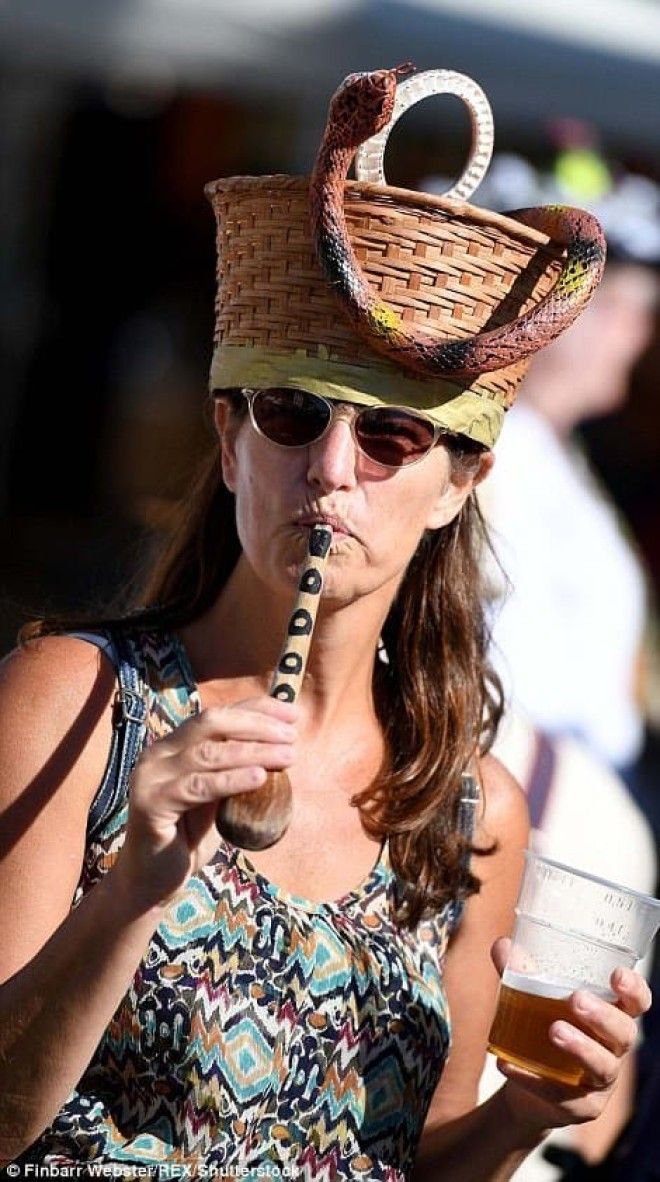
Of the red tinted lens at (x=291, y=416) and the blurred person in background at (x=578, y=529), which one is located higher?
the blurred person in background at (x=578, y=529)

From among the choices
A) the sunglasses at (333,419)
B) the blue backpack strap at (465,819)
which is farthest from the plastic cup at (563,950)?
the sunglasses at (333,419)

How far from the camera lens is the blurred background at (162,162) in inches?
279

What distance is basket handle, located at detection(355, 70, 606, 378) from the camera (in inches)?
88.2

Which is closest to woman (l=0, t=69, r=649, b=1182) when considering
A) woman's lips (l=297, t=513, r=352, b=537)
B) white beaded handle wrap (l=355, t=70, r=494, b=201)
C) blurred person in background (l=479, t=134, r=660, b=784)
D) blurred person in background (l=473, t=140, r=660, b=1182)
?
woman's lips (l=297, t=513, r=352, b=537)

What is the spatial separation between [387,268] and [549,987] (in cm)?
→ 92

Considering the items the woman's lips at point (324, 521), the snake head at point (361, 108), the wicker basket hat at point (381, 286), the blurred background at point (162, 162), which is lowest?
the woman's lips at point (324, 521)

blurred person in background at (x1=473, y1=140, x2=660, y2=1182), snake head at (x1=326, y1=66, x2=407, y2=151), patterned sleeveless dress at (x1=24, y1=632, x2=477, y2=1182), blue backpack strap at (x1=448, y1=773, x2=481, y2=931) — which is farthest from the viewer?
blurred person in background at (x1=473, y1=140, x2=660, y2=1182)

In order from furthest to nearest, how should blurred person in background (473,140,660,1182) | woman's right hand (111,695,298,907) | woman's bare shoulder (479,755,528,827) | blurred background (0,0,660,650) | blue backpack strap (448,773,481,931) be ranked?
blurred background (0,0,660,650) → blurred person in background (473,140,660,1182) → woman's bare shoulder (479,755,528,827) → blue backpack strap (448,773,481,931) → woman's right hand (111,695,298,907)

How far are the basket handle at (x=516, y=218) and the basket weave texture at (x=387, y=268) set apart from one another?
0.12 ft

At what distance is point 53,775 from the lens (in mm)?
2191

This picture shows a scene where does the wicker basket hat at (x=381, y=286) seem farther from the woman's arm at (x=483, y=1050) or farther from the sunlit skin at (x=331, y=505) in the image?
the woman's arm at (x=483, y=1050)

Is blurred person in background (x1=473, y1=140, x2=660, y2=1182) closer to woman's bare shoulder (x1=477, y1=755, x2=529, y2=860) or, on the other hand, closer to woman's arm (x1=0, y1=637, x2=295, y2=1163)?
woman's bare shoulder (x1=477, y1=755, x2=529, y2=860)

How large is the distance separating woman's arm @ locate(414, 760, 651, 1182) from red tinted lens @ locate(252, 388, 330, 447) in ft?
2.29

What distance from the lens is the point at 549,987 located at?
2168mm
